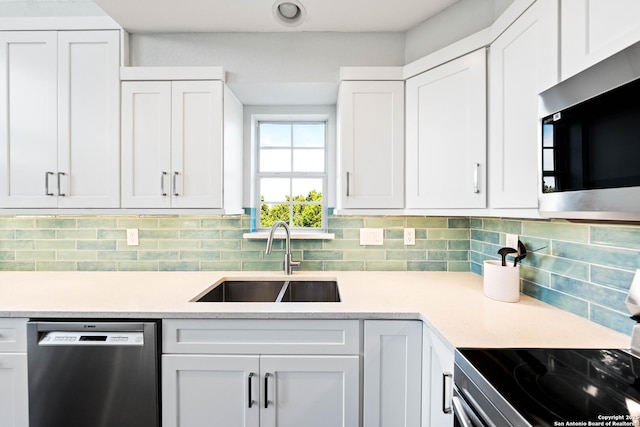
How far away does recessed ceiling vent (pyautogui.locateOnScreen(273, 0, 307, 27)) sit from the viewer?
157 cm

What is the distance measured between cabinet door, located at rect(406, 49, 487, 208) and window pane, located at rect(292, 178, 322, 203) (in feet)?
2.52

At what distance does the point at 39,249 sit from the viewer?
2.03 m

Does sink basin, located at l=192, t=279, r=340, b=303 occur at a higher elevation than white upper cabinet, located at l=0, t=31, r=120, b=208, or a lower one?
lower

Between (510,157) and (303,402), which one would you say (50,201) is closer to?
(303,402)

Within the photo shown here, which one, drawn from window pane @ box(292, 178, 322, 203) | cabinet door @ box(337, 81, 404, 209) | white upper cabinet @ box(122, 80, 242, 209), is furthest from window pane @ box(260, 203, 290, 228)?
cabinet door @ box(337, 81, 404, 209)

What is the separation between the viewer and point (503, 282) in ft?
4.65

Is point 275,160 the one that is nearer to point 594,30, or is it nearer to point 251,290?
point 251,290

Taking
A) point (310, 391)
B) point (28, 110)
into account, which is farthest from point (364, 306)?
point (28, 110)

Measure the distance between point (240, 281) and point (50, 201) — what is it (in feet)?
3.86

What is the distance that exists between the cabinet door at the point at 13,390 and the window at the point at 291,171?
1411 millimetres

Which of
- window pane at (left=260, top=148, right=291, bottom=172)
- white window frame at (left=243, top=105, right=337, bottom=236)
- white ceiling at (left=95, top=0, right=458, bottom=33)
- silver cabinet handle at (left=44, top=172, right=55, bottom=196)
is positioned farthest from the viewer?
window pane at (left=260, top=148, right=291, bottom=172)

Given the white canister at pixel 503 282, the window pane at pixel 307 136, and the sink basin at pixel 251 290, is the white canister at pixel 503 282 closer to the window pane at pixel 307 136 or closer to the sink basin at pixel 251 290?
the sink basin at pixel 251 290

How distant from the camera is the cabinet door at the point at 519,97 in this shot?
103cm

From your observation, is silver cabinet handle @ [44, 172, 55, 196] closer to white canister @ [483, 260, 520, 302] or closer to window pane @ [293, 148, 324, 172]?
window pane @ [293, 148, 324, 172]
